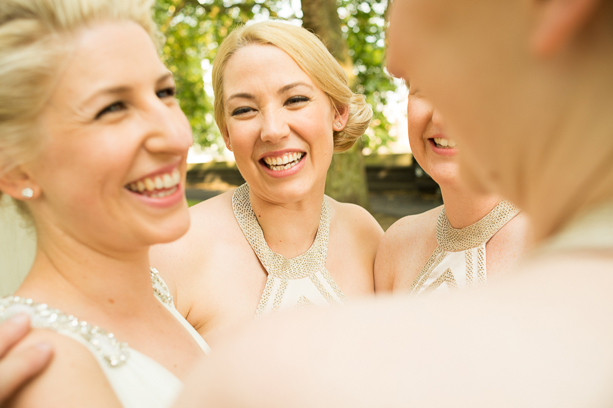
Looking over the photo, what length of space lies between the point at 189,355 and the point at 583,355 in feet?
5.38

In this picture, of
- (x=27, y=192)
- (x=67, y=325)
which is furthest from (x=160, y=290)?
(x=27, y=192)

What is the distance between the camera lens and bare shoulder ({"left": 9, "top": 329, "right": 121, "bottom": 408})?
4.22ft

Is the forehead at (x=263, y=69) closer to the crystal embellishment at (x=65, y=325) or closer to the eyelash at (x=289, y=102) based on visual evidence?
the eyelash at (x=289, y=102)

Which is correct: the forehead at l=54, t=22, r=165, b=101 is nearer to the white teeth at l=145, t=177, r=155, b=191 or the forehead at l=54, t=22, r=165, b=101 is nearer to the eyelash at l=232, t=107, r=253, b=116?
the white teeth at l=145, t=177, r=155, b=191

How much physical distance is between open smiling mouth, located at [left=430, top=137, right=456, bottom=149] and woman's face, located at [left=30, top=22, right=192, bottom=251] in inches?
60.8

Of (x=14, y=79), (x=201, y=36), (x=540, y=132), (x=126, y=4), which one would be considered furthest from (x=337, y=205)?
(x=201, y=36)

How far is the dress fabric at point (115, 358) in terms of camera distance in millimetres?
1477

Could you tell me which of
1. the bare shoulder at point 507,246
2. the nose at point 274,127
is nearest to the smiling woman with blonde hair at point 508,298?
the bare shoulder at point 507,246

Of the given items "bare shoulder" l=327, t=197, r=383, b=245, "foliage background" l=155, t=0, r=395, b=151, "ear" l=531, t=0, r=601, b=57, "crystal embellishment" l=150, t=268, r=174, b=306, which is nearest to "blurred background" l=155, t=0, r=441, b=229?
"foliage background" l=155, t=0, r=395, b=151

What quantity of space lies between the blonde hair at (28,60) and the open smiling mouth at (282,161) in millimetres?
1561

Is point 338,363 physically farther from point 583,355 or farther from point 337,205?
point 337,205

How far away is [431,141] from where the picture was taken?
2.80 meters

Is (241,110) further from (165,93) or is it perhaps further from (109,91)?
(109,91)

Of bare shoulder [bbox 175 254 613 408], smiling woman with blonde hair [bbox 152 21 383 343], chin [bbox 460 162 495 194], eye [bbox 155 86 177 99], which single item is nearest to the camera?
bare shoulder [bbox 175 254 613 408]
